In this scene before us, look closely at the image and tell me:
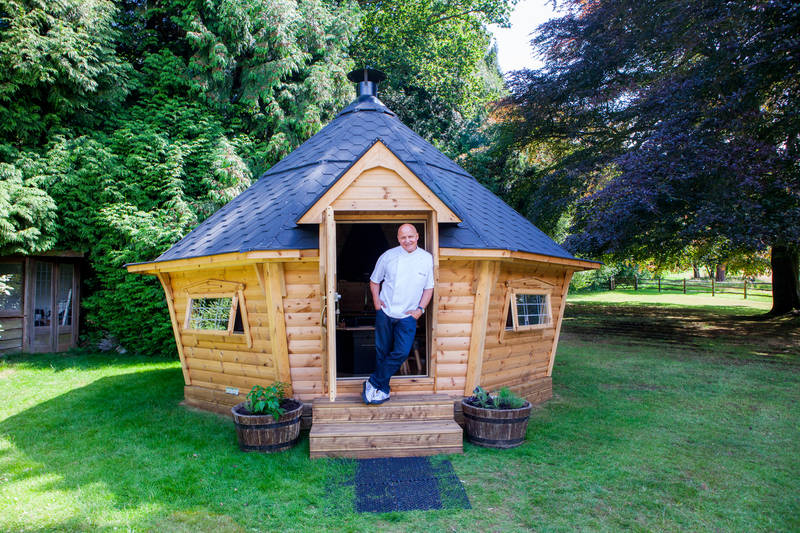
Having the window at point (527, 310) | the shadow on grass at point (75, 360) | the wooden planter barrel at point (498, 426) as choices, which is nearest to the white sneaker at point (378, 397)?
the wooden planter barrel at point (498, 426)

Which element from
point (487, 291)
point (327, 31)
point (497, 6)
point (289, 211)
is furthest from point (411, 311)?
point (497, 6)

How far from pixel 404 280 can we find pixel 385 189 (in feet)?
3.56

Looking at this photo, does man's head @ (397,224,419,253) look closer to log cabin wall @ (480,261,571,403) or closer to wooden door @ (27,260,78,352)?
log cabin wall @ (480,261,571,403)

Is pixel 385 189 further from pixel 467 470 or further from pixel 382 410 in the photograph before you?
pixel 467 470

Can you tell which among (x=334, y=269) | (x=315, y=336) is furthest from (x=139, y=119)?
(x=334, y=269)

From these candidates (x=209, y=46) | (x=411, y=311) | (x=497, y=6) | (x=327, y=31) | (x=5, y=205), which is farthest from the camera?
(x=497, y=6)

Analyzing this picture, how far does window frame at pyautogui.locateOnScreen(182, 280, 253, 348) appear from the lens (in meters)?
6.13

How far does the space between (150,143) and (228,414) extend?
29.6 ft

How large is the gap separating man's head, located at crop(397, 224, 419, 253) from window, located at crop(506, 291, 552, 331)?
191 centimetres

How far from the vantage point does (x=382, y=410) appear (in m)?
5.34

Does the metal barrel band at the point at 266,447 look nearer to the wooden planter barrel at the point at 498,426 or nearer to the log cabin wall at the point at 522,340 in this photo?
the wooden planter barrel at the point at 498,426

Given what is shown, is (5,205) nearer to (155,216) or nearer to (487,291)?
(155,216)

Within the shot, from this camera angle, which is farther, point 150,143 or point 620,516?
point 150,143

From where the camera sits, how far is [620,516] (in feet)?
12.6
